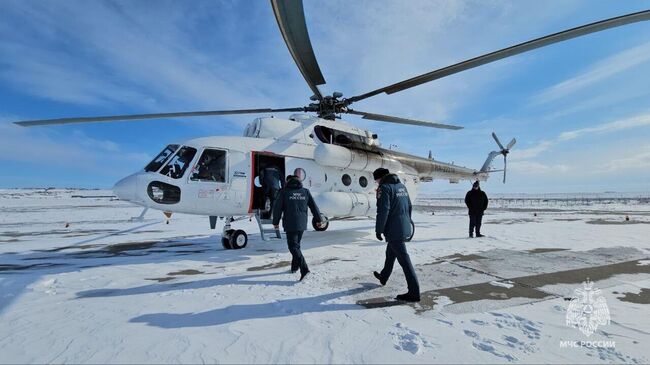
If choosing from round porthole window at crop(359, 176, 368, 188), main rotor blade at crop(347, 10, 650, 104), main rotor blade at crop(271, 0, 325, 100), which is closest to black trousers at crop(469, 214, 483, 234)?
round porthole window at crop(359, 176, 368, 188)

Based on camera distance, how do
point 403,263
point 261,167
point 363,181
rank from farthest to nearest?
point 363,181
point 261,167
point 403,263

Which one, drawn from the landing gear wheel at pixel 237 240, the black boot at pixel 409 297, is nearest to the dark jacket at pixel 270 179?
the landing gear wheel at pixel 237 240

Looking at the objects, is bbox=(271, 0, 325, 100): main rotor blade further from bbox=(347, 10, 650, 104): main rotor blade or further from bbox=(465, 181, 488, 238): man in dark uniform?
bbox=(465, 181, 488, 238): man in dark uniform

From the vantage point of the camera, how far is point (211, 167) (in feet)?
25.9

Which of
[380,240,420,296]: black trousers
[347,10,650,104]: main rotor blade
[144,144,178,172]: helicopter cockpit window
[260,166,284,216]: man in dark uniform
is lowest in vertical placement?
[380,240,420,296]: black trousers

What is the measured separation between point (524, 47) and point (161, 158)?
25.3ft

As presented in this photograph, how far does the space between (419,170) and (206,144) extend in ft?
25.2

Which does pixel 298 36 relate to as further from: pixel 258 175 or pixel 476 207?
pixel 476 207

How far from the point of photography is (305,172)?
9.09 meters

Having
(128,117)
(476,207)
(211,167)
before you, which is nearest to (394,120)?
(476,207)

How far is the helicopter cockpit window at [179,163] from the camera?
7.47 metres

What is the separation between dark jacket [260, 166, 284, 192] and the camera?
830cm

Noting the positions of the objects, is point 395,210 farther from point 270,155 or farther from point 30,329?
point 270,155

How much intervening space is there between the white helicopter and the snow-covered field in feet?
4.53
